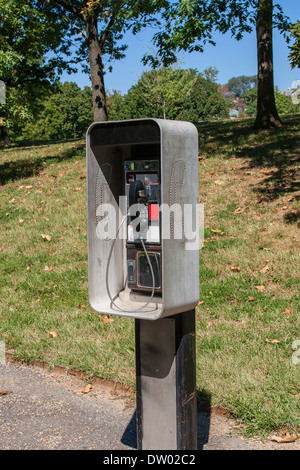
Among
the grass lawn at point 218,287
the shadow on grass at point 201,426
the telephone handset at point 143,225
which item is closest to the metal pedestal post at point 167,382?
the telephone handset at point 143,225

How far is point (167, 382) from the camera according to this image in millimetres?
2783

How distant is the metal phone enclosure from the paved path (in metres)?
1.02

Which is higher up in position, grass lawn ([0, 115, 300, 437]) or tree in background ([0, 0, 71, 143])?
tree in background ([0, 0, 71, 143])

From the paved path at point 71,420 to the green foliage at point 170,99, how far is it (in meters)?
36.5

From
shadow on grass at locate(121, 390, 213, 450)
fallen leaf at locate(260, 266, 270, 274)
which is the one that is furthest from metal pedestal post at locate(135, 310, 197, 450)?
fallen leaf at locate(260, 266, 270, 274)

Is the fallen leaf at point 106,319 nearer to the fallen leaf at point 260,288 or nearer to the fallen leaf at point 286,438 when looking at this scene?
the fallen leaf at point 260,288

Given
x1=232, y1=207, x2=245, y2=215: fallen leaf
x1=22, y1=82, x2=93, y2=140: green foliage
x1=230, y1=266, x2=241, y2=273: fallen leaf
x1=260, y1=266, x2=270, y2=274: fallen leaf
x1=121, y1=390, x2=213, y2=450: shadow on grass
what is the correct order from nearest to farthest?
x1=121, y1=390, x2=213, y2=450: shadow on grass
x1=260, y1=266, x2=270, y2=274: fallen leaf
x1=230, y1=266, x2=241, y2=273: fallen leaf
x1=232, y1=207, x2=245, y2=215: fallen leaf
x1=22, y1=82, x2=93, y2=140: green foliage

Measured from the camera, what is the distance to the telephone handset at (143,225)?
2.77 metres

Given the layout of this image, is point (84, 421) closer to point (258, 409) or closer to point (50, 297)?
point (258, 409)

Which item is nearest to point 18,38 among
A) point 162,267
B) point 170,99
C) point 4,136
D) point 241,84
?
point 162,267

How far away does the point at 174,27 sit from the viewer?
10312 mm

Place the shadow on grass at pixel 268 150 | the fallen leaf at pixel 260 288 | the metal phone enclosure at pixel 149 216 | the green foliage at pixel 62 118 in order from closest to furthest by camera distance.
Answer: the metal phone enclosure at pixel 149 216, the fallen leaf at pixel 260 288, the shadow on grass at pixel 268 150, the green foliage at pixel 62 118

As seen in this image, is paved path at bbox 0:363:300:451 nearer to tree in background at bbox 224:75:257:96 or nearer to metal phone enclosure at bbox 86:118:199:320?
metal phone enclosure at bbox 86:118:199:320

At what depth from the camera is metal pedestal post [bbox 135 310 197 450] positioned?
2.75m
